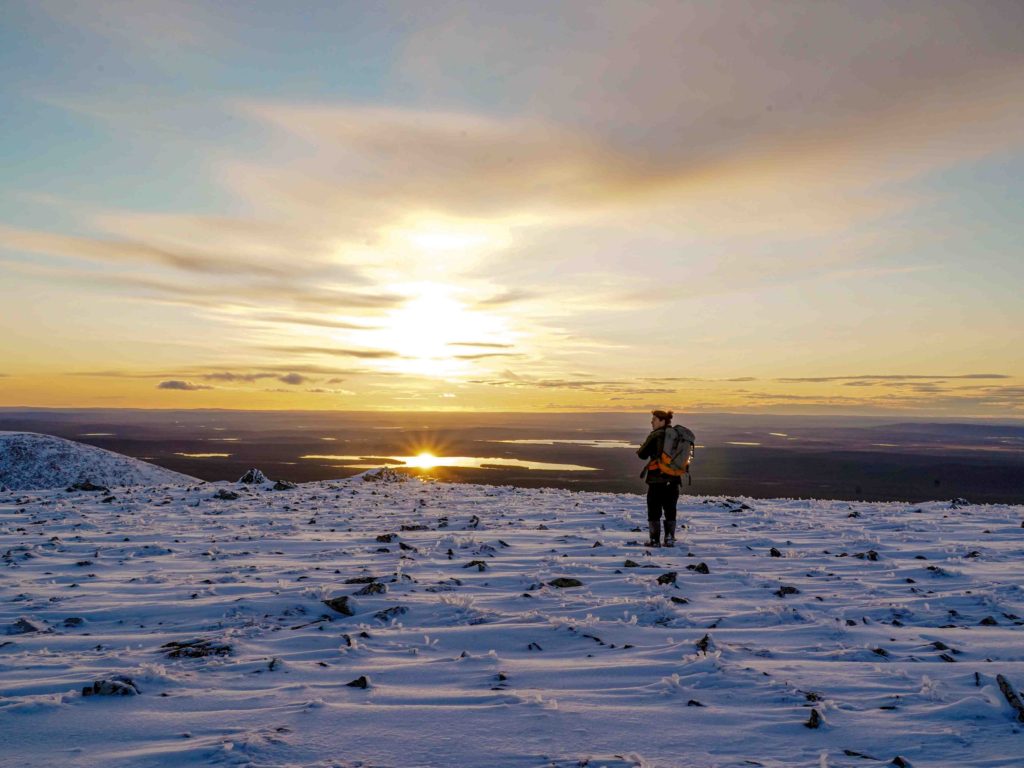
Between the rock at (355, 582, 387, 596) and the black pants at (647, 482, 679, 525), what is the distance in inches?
212

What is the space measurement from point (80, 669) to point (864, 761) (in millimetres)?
5447

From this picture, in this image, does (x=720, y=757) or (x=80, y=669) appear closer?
(x=720, y=757)

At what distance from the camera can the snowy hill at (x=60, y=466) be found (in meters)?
24.3

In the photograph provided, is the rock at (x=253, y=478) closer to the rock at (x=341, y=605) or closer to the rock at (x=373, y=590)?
the rock at (x=373, y=590)

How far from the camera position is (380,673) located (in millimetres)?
4980

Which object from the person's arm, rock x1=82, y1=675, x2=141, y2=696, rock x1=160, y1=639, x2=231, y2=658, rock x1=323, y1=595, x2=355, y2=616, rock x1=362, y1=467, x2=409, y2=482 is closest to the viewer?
rock x1=82, y1=675, x2=141, y2=696

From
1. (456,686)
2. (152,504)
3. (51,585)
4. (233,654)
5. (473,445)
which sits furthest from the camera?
(473,445)

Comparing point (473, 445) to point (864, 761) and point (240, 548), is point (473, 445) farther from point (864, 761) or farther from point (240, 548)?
point (864, 761)

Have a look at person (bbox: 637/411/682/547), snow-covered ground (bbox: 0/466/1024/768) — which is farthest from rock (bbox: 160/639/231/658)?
person (bbox: 637/411/682/547)

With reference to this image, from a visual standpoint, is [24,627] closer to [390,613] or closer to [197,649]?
[197,649]

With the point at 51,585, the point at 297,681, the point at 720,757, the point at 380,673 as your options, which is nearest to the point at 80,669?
the point at 297,681

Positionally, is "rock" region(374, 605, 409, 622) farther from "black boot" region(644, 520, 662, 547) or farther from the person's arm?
the person's arm

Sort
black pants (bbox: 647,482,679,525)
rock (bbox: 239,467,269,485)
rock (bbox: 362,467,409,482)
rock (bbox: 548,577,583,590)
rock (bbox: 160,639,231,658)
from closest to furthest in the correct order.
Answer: rock (bbox: 160,639,231,658), rock (bbox: 548,577,583,590), black pants (bbox: 647,482,679,525), rock (bbox: 239,467,269,485), rock (bbox: 362,467,409,482)

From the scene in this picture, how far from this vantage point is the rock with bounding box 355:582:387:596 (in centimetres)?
739
